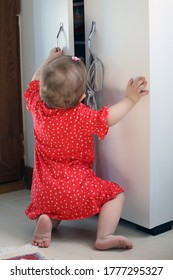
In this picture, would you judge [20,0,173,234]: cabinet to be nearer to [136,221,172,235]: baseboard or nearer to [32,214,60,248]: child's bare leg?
[136,221,172,235]: baseboard

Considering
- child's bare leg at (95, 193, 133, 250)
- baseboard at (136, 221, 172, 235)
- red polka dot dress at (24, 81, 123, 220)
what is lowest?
baseboard at (136, 221, 172, 235)

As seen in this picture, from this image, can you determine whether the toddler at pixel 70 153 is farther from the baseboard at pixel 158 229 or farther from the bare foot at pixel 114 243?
the baseboard at pixel 158 229

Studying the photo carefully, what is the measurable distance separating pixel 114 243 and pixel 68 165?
291mm

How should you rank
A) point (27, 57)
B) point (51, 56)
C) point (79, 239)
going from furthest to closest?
point (27, 57) < point (51, 56) < point (79, 239)

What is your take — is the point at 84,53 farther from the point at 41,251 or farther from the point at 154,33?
the point at 41,251

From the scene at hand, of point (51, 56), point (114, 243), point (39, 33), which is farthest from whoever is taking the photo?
point (39, 33)

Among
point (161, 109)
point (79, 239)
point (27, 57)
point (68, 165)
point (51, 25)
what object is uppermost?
point (51, 25)

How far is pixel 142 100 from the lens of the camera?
5.15 ft

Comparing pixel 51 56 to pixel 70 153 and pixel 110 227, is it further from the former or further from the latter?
pixel 110 227

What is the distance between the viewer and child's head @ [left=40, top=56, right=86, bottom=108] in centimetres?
155

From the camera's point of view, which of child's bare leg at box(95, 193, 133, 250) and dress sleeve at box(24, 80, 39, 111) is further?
dress sleeve at box(24, 80, 39, 111)

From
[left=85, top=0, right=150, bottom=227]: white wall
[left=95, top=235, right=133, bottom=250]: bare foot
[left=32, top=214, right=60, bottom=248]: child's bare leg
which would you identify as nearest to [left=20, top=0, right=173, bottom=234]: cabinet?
[left=85, top=0, right=150, bottom=227]: white wall

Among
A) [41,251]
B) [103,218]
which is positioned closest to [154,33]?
[103,218]

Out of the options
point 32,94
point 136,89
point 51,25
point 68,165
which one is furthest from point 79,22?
point 68,165
